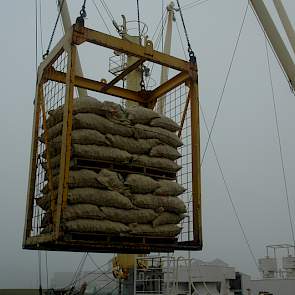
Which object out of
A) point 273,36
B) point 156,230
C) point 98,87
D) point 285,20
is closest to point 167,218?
point 156,230

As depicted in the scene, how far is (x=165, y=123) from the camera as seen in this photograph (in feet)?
22.6

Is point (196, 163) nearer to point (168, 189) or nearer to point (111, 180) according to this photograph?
point (168, 189)

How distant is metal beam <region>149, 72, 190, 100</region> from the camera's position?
729 cm

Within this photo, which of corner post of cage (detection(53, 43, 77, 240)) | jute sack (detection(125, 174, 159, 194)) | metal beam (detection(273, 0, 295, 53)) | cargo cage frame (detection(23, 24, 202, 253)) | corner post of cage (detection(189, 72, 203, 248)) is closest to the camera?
corner post of cage (detection(53, 43, 77, 240))

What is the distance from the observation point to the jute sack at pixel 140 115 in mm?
6529

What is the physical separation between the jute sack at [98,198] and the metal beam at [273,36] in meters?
10.1

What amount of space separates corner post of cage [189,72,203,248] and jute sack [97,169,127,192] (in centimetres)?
132

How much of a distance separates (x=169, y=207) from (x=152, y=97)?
2513 millimetres

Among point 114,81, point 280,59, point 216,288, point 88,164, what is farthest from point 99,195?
point 216,288

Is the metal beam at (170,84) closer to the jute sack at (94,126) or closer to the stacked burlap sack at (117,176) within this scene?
the stacked burlap sack at (117,176)

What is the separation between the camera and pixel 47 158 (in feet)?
20.4

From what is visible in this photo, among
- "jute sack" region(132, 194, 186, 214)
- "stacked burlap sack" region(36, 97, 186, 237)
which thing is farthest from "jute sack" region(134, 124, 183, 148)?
"jute sack" region(132, 194, 186, 214)

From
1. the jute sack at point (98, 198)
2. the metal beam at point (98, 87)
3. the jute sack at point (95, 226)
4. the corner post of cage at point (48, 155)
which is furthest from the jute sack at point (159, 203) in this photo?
the metal beam at point (98, 87)

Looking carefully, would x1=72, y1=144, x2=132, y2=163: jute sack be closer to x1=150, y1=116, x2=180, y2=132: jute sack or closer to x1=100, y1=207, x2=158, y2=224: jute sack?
x1=100, y1=207, x2=158, y2=224: jute sack
